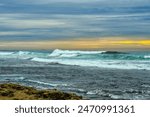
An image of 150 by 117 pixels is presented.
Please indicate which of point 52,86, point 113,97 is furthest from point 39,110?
point 52,86

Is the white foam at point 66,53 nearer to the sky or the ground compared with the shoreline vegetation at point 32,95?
nearer to the ground

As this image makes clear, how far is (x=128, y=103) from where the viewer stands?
8719 millimetres

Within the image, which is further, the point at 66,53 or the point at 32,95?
the point at 66,53

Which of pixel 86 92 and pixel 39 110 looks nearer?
pixel 39 110

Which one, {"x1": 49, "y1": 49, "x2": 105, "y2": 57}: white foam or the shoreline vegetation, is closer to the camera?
the shoreline vegetation

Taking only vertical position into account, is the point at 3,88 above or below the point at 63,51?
above

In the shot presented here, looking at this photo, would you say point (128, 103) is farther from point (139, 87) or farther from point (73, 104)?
point (139, 87)

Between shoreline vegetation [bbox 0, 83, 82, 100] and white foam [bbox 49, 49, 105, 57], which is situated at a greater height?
shoreline vegetation [bbox 0, 83, 82, 100]

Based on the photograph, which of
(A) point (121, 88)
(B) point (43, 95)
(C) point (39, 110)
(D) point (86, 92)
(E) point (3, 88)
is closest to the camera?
(C) point (39, 110)

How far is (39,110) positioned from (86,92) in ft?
19.4

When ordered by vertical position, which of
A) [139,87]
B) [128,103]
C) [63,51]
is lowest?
[63,51]

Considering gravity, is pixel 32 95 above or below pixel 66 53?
above

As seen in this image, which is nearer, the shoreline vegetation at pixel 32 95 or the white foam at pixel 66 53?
the shoreline vegetation at pixel 32 95

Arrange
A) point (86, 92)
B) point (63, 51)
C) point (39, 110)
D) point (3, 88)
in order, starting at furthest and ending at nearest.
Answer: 1. point (63, 51)
2. point (86, 92)
3. point (3, 88)
4. point (39, 110)
